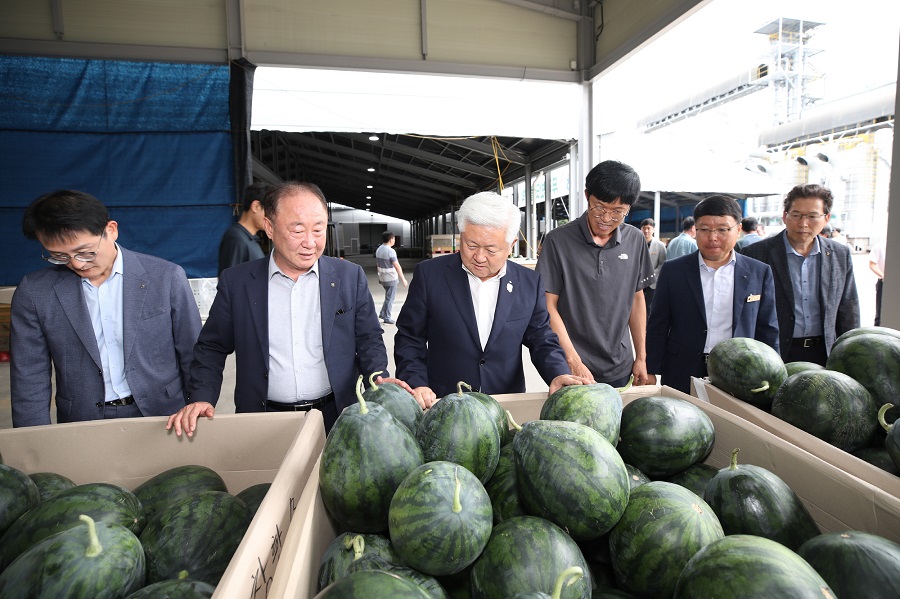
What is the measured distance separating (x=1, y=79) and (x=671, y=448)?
251 inches

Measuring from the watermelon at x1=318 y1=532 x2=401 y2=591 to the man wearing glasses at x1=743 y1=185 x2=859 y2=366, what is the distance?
2781mm

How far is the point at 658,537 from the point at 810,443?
0.60 metres

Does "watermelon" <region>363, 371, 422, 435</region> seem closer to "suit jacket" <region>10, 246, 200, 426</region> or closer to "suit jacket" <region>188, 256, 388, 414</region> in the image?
"suit jacket" <region>188, 256, 388, 414</region>

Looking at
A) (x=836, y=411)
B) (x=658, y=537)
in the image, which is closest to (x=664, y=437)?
(x=658, y=537)

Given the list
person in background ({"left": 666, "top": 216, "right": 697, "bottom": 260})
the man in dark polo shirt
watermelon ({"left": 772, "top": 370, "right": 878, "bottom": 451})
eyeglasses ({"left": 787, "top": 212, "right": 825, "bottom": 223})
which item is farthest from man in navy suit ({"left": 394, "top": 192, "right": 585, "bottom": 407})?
person in background ({"left": 666, "top": 216, "right": 697, "bottom": 260})

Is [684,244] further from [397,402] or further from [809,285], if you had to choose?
[397,402]

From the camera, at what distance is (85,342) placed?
1802 mm

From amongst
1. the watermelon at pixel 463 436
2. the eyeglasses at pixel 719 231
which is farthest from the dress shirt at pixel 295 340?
the eyeglasses at pixel 719 231

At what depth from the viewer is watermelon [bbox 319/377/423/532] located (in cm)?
90

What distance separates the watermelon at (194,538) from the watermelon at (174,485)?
0.51 feet

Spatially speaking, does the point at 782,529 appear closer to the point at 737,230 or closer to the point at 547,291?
the point at 547,291

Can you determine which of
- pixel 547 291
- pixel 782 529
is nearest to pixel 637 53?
pixel 547 291

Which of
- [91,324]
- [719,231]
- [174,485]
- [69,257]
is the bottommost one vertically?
[174,485]

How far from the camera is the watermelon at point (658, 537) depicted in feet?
2.67
